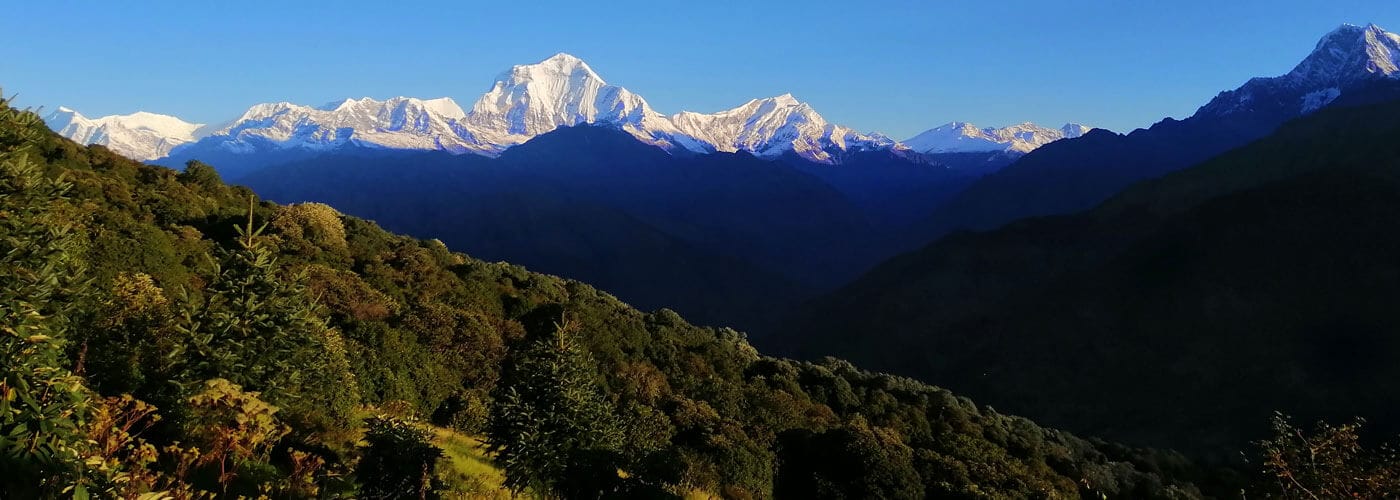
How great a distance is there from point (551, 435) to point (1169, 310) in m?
105

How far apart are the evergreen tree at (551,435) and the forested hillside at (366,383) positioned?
42mm

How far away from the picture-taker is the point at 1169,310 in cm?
9112

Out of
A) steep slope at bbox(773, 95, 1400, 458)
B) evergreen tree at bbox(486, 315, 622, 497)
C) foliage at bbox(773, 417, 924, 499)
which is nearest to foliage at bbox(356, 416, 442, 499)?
evergreen tree at bbox(486, 315, 622, 497)

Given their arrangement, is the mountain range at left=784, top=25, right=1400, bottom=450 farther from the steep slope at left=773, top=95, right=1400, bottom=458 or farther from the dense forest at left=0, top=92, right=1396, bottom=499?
the dense forest at left=0, top=92, right=1396, bottom=499

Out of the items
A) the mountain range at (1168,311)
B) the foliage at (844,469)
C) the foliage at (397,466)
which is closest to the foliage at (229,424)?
the foliage at (397,466)

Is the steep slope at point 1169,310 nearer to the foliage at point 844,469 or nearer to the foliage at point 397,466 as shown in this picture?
the foliage at point 844,469

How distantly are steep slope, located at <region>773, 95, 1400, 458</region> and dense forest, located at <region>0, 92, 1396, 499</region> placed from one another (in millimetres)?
46234

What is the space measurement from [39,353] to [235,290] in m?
3.60

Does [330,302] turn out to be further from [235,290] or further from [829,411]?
[829,411]

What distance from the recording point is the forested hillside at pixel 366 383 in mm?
8750

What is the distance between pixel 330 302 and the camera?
913 inches

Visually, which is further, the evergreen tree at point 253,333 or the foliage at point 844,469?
the foliage at point 844,469

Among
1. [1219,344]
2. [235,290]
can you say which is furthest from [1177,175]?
[235,290]

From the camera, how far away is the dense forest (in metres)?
8.77
